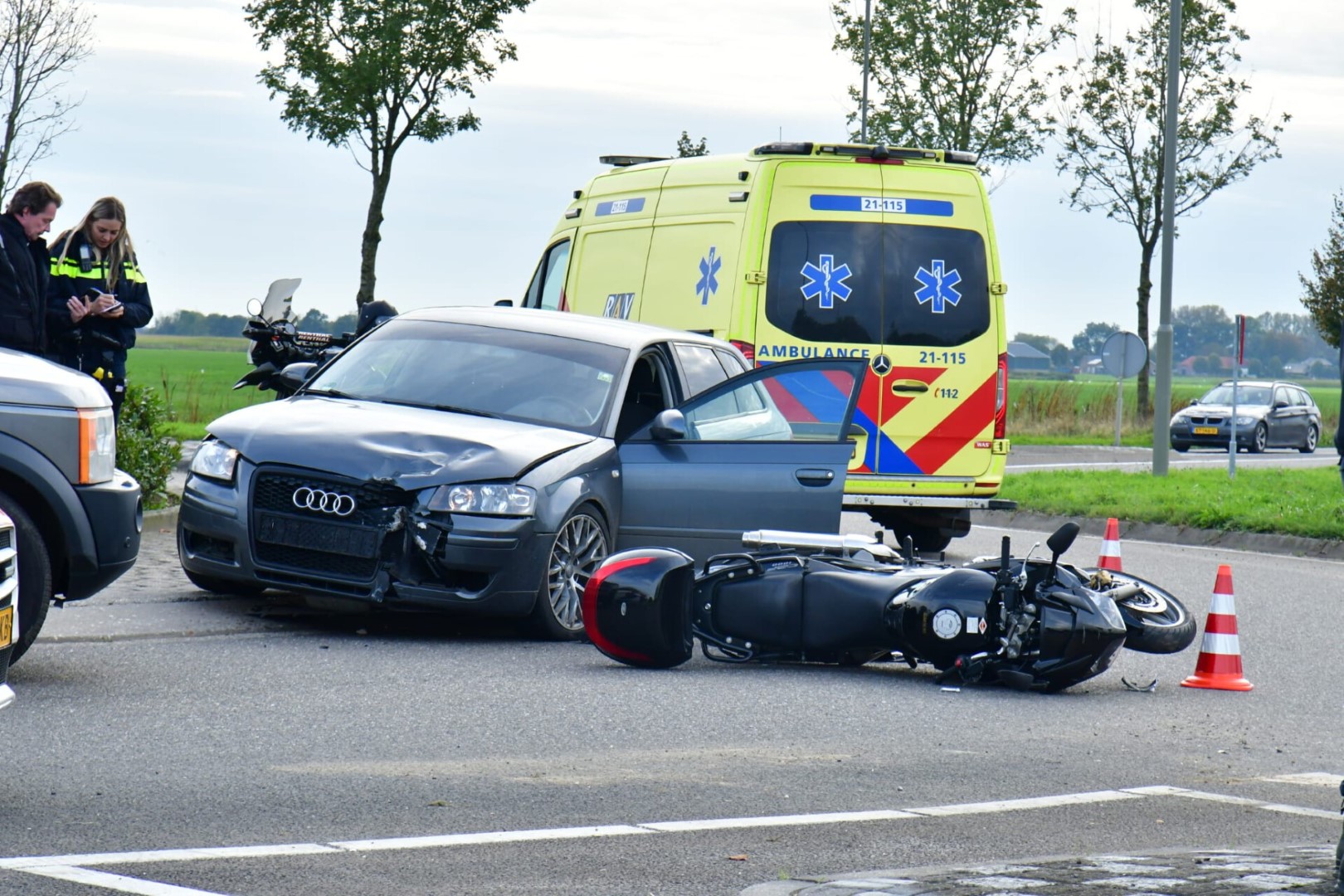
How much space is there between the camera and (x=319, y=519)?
869cm

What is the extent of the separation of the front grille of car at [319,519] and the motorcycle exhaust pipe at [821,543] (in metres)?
1.62

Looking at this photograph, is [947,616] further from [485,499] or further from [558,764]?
[558,764]

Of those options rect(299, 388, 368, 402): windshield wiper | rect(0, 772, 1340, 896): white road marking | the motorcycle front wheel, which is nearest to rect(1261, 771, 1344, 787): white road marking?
rect(0, 772, 1340, 896): white road marking

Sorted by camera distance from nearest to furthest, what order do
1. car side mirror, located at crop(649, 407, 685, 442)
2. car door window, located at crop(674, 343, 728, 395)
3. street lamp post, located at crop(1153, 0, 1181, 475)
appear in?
car side mirror, located at crop(649, 407, 685, 442) → car door window, located at crop(674, 343, 728, 395) → street lamp post, located at crop(1153, 0, 1181, 475)

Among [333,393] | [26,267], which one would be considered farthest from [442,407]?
[26,267]

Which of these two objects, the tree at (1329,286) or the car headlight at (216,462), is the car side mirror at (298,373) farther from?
the tree at (1329,286)

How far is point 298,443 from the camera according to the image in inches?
347

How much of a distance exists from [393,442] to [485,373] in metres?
1.24

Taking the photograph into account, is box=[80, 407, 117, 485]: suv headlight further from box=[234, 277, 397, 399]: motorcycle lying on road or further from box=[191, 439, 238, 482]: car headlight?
box=[234, 277, 397, 399]: motorcycle lying on road

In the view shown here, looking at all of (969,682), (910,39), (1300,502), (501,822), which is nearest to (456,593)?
(969,682)

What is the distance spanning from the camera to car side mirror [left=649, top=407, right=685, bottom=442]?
9508mm

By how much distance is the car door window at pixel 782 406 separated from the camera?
9711 mm

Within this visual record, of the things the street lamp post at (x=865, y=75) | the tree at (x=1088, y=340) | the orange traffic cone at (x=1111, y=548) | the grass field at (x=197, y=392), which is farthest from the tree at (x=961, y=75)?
the tree at (x=1088, y=340)

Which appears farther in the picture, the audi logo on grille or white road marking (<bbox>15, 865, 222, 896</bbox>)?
the audi logo on grille
